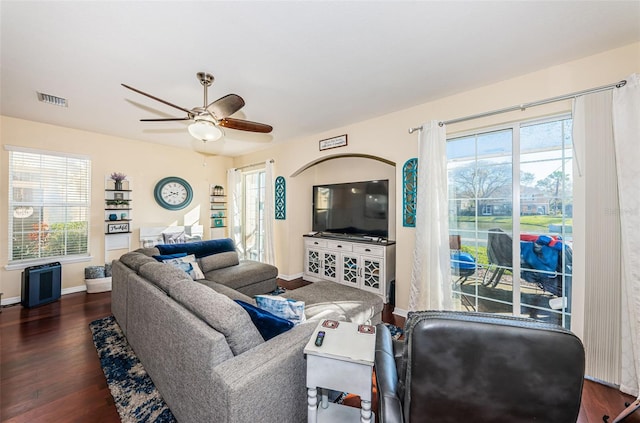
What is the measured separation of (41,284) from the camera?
3.25m

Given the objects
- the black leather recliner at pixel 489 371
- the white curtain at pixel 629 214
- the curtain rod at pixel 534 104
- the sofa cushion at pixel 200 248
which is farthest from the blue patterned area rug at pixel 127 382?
the curtain rod at pixel 534 104

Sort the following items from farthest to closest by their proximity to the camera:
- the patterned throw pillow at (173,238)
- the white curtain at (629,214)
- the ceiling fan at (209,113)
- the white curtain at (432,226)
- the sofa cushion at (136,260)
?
the patterned throw pillow at (173,238)
the white curtain at (432,226)
the sofa cushion at (136,260)
the ceiling fan at (209,113)
the white curtain at (629,214)

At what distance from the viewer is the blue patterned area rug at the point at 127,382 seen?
5.13 ft

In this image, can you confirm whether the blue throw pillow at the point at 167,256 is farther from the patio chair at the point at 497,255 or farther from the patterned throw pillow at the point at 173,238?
the patio chair at the point at 497,255

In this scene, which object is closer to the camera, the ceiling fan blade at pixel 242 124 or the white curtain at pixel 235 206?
the ceiling fan blade at pixel 242 124

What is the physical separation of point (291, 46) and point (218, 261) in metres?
2.82

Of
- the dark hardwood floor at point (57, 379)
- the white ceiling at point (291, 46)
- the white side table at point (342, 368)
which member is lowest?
the dark hardwood floor at point (57, 379)

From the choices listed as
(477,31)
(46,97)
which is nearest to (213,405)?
(477,31)

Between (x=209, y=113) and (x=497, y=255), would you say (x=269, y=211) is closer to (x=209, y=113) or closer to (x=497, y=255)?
(x=209, y=113)

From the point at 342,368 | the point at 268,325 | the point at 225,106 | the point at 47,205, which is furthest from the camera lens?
the point at 47,205

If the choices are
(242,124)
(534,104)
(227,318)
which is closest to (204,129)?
(242,124)

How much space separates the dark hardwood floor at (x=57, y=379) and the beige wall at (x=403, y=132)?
5.64 feet

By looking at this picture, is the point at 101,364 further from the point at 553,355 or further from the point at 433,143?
the point at 433,143

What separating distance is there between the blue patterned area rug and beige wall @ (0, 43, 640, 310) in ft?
7.46
